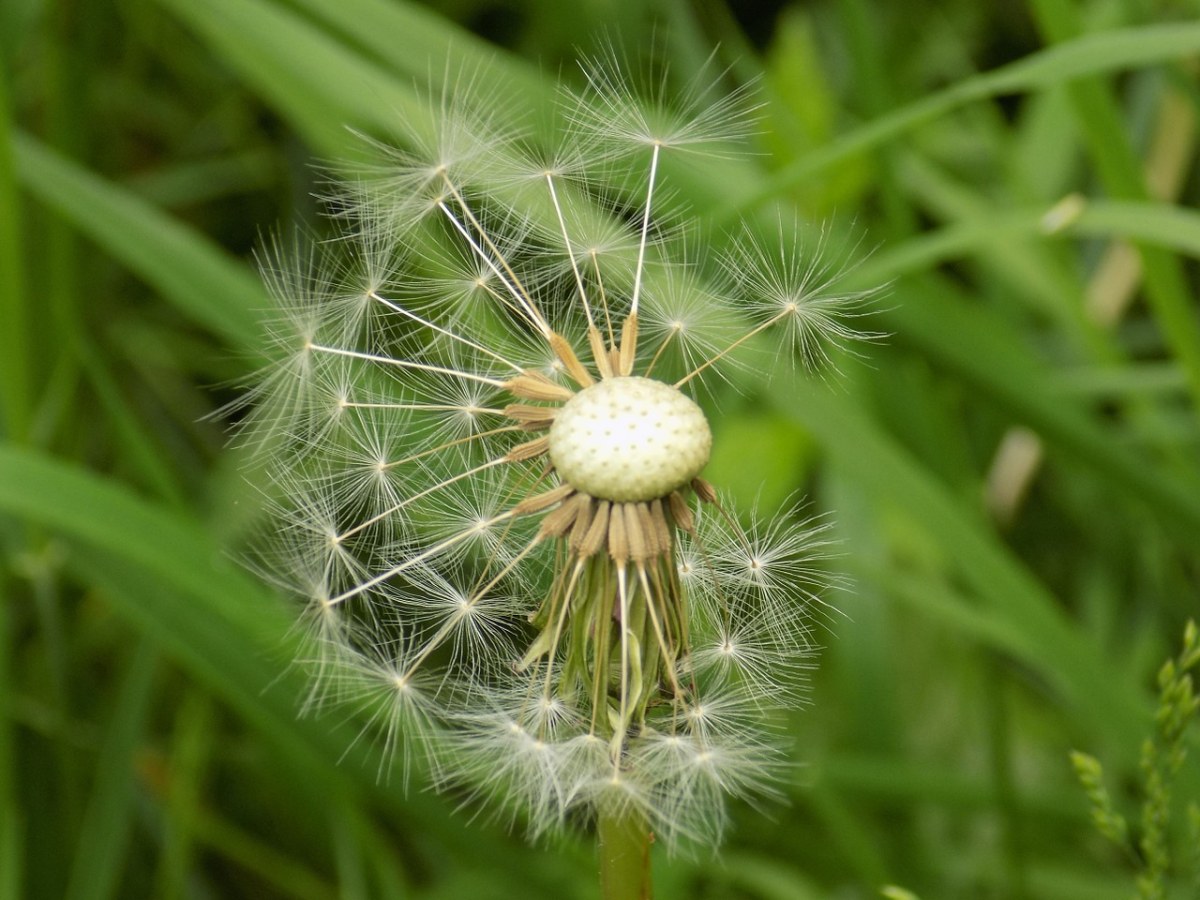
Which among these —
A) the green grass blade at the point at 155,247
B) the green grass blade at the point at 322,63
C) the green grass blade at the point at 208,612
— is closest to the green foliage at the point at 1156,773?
the green grass blade at the point at 208,612

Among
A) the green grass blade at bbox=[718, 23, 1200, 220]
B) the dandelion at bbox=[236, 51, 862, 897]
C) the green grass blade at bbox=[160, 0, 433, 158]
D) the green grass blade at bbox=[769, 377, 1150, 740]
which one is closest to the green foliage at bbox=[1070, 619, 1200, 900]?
the dandelion at bbox=[236, 51, 862, 897]

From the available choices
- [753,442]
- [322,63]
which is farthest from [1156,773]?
[322,63]

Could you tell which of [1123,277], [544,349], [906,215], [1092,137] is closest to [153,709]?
[544,349]

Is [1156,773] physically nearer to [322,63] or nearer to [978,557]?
[978,557]

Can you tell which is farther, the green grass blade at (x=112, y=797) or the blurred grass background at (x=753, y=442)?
the green grass blade at (x=112, y=797)

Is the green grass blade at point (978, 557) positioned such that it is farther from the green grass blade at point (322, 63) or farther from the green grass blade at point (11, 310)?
the green grass blade at point (11, 310)

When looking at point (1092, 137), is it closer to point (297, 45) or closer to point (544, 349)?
point (544, 349)

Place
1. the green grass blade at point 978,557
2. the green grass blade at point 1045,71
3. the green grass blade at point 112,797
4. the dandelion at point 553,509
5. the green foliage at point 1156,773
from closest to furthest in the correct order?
the dandelion at point 553,509 < the green foliage at point 1156,773 < the green grass blade at point 1045,71 < the green grass blade at point 978,557 < the green grass blade at point 112,797
